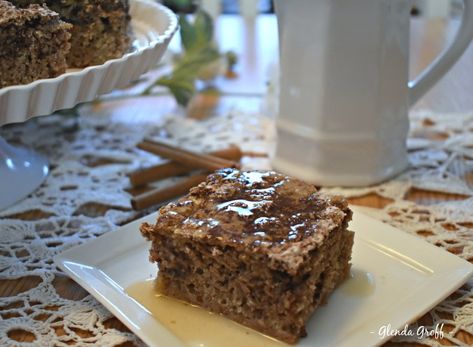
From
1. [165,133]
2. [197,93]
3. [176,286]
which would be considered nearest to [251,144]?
[165,133]

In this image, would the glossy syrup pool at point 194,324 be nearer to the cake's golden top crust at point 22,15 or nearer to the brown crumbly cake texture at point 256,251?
the brown crumbly cake texture at point 256,251

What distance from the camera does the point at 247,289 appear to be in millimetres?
696

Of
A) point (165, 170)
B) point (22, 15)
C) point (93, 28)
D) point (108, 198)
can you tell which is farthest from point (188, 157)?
point (22, 15)

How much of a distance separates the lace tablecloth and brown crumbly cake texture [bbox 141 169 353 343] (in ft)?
0.35

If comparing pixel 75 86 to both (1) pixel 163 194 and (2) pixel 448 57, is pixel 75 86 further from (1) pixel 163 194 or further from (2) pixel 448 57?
(2) pixel 448 57

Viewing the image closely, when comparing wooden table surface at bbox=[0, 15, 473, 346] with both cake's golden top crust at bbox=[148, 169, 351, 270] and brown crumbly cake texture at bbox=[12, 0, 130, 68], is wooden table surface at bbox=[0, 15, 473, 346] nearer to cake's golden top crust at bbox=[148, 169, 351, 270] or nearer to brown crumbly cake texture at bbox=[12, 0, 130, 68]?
cake's golden top crust at bbox=[148, 169, 351, 270]

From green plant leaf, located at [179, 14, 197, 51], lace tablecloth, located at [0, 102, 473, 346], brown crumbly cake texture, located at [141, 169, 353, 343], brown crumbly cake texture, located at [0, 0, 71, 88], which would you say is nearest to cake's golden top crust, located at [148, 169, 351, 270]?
brown crumbly cake texture, located at [141, 169, 353, 343]

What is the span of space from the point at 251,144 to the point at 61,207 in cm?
41

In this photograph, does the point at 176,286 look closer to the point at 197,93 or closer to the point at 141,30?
the point at 141,30

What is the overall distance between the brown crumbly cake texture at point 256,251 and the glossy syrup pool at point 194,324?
10 mm

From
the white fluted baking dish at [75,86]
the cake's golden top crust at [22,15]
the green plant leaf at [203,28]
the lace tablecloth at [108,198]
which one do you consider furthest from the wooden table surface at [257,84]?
the cake's golden top crust at [22,15]

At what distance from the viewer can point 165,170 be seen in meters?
1.11

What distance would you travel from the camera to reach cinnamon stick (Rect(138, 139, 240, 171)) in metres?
1.08

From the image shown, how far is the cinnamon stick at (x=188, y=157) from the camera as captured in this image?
1080 mm
